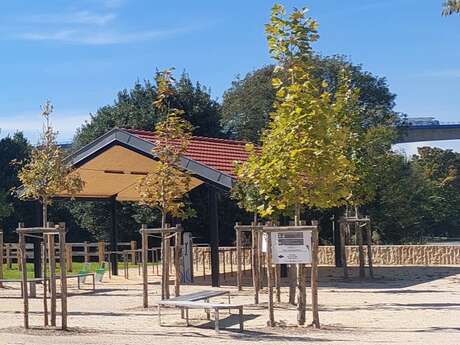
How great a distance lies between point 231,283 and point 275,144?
1170 cm

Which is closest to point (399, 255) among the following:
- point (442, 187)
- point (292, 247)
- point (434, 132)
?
point (292, 247)

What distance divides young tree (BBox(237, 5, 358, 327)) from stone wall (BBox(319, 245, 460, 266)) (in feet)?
56.9

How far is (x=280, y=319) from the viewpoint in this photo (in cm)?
1476

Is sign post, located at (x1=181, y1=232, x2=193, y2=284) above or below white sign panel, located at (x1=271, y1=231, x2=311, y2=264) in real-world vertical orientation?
below

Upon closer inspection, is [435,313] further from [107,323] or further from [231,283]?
[231,283]

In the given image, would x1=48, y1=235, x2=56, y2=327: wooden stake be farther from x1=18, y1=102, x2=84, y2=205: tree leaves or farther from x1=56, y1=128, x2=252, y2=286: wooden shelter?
x1=56, y1=128, x2=252, y2=286: wooden shelter

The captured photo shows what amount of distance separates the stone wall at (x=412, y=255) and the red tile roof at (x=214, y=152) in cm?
718

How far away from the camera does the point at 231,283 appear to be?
81.3 ft

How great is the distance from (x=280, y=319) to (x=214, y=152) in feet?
38.4

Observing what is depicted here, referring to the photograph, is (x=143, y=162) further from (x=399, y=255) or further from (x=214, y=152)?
(x=399, y=255)

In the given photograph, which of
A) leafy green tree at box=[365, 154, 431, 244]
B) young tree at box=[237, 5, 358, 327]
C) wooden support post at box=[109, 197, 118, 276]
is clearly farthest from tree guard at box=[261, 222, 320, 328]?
leafy green tree at box=[365, 154, 431, 244]

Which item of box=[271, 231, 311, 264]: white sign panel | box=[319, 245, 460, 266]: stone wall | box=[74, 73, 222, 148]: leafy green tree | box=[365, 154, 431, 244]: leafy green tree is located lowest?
box=[319, 245, 460, 266]: stone wall

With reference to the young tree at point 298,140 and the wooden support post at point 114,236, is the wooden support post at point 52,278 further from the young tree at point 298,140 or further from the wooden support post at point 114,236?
the wooden support post at point 114,236

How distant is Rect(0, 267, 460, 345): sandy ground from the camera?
12250mm
